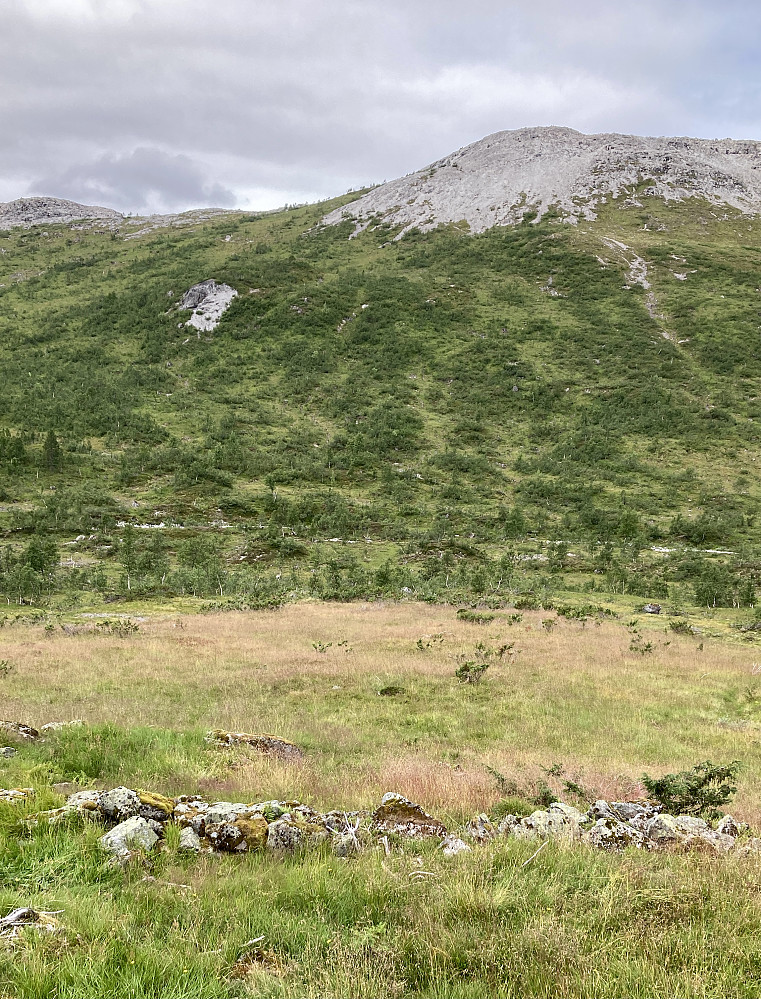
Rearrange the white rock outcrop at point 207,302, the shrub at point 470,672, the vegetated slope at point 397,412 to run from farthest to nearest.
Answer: the white rock outcrop at point 207,302 < the vegetated slope at point 397,412 < the shrub at point 470,672

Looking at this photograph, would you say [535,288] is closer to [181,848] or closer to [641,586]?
[641,586]

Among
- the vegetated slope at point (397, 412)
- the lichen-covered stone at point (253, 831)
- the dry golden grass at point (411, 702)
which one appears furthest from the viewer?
the vegetated slope at point (397, 412)

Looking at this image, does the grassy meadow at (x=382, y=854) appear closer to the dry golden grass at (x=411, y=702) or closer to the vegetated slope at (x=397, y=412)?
the dry golden grass at (x=411, y=702)

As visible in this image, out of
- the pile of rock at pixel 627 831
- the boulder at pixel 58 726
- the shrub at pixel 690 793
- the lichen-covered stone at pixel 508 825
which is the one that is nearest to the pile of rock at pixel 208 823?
the lichen-covered stone at pixel 508 825

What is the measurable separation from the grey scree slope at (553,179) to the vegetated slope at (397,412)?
8.27 meters

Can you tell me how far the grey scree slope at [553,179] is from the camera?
444 feet

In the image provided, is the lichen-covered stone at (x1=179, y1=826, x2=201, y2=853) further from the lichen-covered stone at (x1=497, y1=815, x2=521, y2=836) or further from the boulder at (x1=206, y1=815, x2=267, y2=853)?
the lichen-covered stone at (x1=497, y1=815, x2=521, y2=836)

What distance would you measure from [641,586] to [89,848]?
38769mm

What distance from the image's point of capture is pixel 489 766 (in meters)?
8.41

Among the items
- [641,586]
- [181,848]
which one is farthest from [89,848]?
[641,586]

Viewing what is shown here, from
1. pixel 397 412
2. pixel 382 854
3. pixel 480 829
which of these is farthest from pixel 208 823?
pixel 397 412

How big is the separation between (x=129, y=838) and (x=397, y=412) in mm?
74945

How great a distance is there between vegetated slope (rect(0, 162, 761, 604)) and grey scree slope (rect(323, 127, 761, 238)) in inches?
326

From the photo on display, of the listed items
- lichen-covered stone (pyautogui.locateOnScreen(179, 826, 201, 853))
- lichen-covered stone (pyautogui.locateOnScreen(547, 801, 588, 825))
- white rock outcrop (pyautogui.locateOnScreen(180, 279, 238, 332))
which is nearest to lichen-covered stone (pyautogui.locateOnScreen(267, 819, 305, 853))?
lichen-covered stone (pyautogui.locateOnScreen(179, 826, 201, 853))
